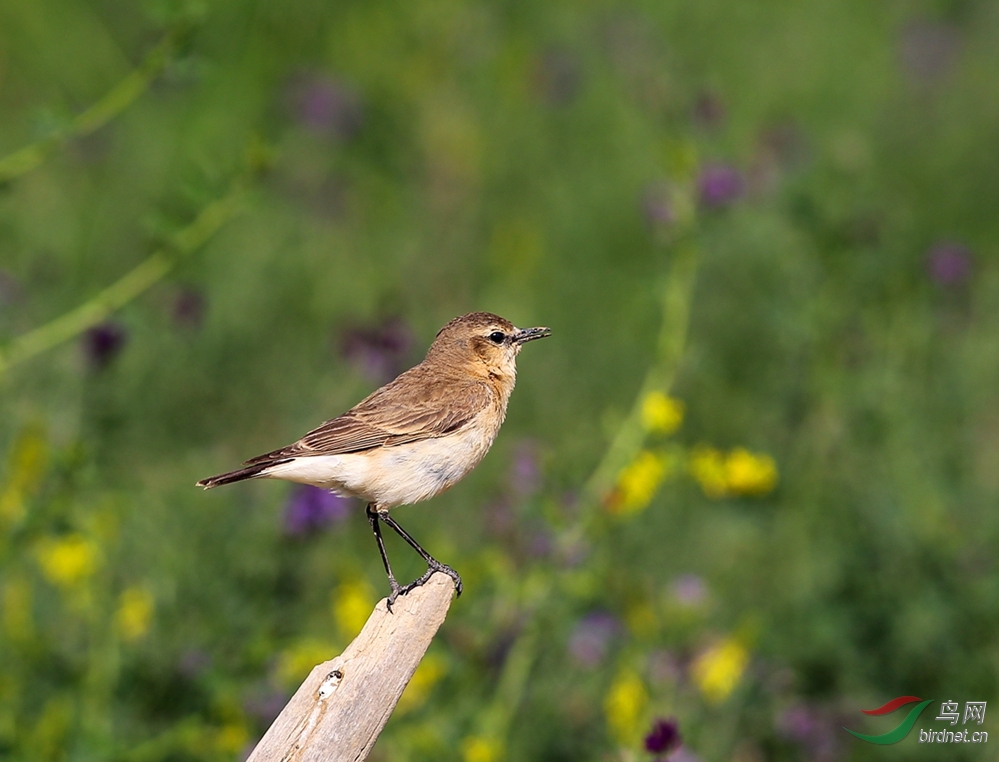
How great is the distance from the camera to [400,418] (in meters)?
5.20

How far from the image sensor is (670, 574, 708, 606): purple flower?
6.23 m

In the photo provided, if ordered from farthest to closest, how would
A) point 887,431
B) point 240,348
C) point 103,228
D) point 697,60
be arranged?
point 697,60 < point 103,228 < point 240,348 < point 887,431

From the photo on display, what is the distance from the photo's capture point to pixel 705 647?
603cm

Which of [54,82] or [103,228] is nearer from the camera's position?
[103,228]

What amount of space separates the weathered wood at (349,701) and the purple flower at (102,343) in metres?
2.75

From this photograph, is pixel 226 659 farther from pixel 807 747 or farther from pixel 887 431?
pixel 887 431

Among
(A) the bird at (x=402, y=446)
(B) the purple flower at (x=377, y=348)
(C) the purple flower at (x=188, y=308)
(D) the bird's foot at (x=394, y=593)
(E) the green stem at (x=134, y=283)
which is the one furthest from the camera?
(C) the purple flower at (x=188, y=308)

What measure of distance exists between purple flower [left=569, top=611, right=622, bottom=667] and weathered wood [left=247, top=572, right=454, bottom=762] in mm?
2600

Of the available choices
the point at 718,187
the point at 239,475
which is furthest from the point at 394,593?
the point at 718,187

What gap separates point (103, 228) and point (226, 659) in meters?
5.33

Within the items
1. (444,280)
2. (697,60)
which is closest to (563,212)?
(444,280)

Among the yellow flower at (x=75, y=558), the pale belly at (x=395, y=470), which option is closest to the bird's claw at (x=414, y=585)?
the pale belly at (x=395, y=470)

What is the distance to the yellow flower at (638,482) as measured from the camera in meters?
5.57

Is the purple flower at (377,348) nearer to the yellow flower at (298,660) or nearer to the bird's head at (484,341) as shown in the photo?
the bird's head at (484,341)
